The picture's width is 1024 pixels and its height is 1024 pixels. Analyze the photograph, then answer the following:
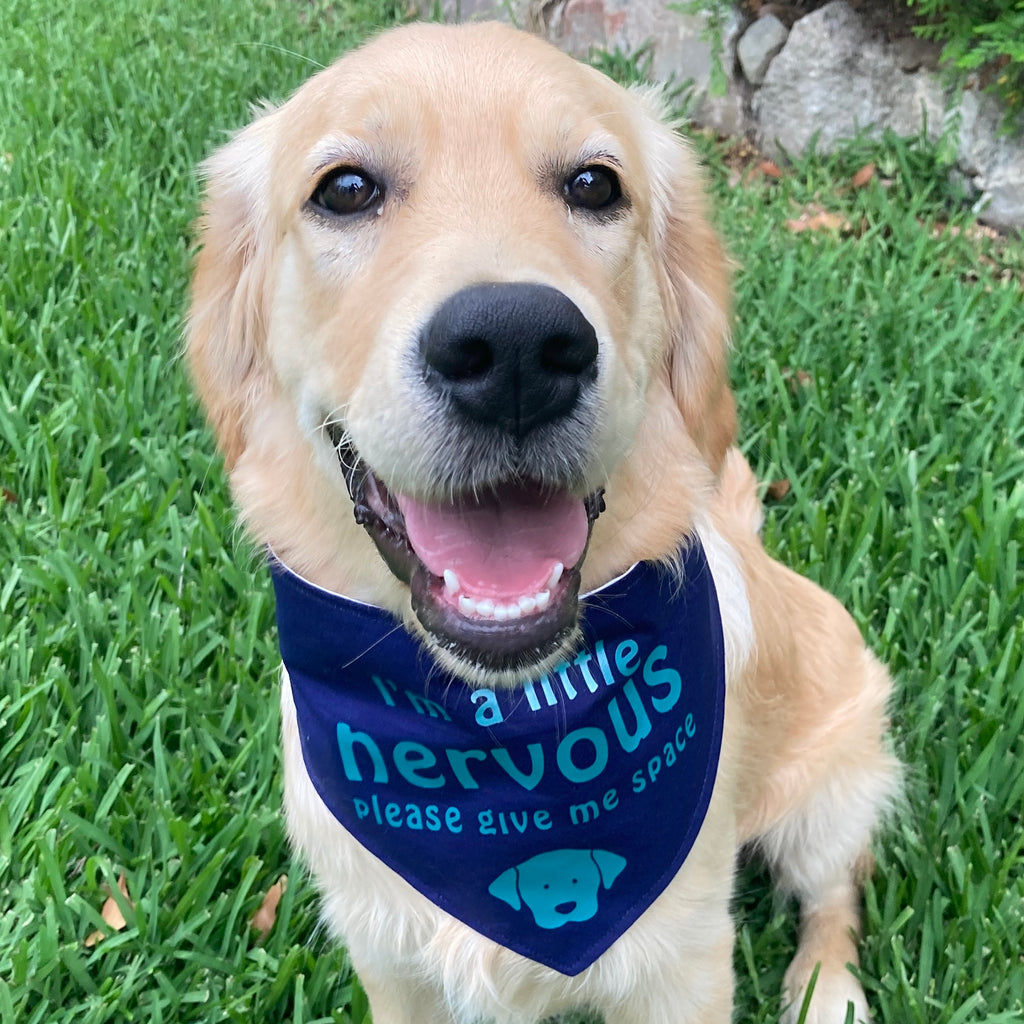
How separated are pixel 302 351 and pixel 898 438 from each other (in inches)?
101

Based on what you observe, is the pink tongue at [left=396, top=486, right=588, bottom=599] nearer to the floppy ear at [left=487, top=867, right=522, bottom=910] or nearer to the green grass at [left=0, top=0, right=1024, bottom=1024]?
the floppy ear at [left=487, top=867, right=522, bottom=910]

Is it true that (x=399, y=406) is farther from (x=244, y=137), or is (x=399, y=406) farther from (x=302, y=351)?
(x=244, y=137)

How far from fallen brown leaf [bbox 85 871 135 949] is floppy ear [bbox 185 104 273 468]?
3.62 feet

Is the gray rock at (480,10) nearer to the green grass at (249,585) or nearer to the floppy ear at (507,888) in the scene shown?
the green grass at (249,585)

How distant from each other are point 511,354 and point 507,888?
1.17 m

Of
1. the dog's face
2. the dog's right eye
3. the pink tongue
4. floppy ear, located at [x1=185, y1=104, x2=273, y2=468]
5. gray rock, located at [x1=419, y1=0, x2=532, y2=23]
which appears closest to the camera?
the dog's face

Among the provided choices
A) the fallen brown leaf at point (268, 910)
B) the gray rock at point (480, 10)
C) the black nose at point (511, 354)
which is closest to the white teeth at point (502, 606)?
the black nose at point (511, 354)

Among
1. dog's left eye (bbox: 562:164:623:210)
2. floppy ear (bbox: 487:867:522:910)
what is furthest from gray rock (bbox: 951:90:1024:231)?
floppy ear (bbox: 487:867:522:910)

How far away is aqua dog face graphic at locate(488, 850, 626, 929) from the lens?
1.97m

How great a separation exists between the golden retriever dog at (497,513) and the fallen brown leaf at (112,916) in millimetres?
481

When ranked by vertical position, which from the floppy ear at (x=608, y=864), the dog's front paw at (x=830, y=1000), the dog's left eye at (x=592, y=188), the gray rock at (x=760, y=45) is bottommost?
the dog's front paw at (x=830, y=1000)

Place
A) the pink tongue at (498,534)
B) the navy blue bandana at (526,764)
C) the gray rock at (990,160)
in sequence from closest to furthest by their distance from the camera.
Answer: the pink tongue at (498,534) < the navy blue bandana at (526,764) < the gray rock at (990,160)

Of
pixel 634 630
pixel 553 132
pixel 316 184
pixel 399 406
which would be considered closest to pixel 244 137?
pixel 316 184

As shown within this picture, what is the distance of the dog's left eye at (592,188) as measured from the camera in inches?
73.8
